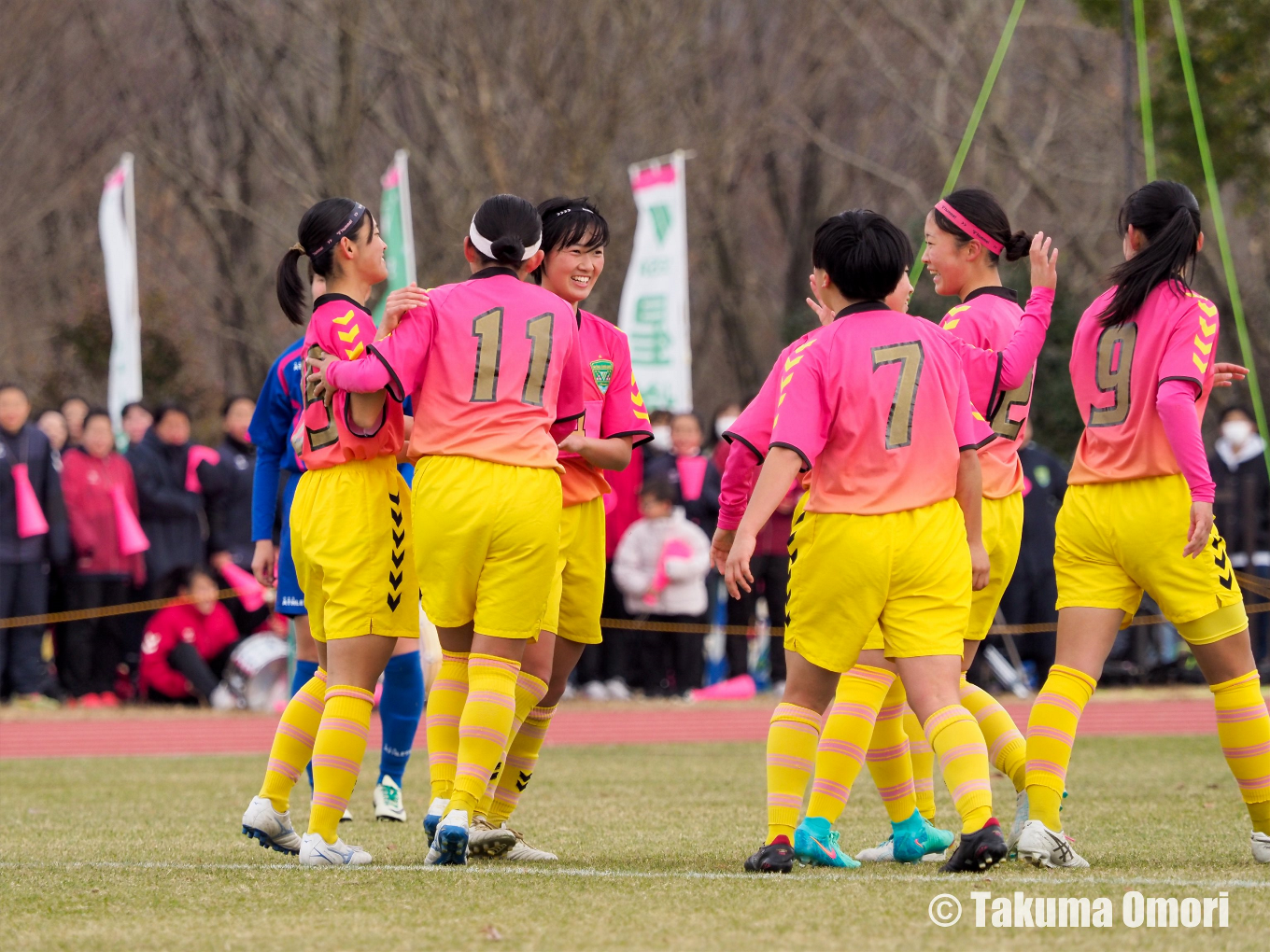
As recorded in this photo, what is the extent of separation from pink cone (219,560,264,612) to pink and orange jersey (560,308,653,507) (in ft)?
28.7

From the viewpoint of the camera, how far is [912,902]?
4781 millimetres

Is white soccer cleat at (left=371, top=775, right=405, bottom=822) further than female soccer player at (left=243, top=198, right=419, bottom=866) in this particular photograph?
Yes

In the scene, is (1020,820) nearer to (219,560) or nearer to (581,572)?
(581,572)

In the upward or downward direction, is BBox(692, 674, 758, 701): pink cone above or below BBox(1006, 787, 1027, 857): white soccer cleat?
below

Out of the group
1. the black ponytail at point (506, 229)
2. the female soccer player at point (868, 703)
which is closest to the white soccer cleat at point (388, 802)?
the female soccer player at point (868, 703)

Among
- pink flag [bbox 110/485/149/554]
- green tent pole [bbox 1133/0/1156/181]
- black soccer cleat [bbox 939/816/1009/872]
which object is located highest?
green tent pole [bbox 1133/0/1156/181]

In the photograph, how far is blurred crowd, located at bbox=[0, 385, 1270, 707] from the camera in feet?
47.4

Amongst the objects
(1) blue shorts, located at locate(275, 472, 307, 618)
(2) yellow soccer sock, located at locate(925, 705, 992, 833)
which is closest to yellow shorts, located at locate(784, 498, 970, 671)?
(2) yellow soccer sock, located at locate(925, 705, 992, 833)

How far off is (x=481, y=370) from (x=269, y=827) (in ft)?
5.49

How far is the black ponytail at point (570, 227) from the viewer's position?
631cm

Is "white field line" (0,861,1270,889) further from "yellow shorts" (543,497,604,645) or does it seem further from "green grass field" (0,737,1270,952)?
"yellow shorts" (543,497,604,645)

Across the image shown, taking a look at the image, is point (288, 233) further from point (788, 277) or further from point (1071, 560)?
point (1071, 560)

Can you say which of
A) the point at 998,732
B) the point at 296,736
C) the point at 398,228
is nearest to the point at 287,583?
the point at 296,736

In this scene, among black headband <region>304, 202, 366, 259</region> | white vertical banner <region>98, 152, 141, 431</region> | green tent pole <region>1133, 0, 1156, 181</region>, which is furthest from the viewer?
white vertical banner <region>98, 152, 141, 431</region>
